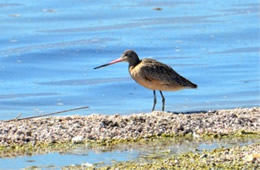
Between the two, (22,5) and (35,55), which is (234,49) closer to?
(35,55)

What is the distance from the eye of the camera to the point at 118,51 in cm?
2067

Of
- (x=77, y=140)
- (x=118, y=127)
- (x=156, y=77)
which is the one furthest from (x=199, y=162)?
(x=156, y=77)

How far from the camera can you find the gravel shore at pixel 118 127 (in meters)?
11.1

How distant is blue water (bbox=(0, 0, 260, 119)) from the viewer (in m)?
16.0

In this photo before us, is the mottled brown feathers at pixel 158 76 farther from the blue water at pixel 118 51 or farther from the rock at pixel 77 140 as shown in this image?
the rock at pixel 77 140

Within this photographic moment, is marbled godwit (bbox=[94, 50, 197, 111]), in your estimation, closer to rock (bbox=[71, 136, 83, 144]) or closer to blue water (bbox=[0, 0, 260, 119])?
blue water (bbox=[0, 0, 260, 119])

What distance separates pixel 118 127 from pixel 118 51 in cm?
927

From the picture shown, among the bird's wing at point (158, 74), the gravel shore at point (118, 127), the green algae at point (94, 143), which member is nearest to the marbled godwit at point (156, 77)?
the bird's wing at point (158, 74)

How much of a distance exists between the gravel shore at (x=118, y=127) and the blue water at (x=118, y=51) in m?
2.90

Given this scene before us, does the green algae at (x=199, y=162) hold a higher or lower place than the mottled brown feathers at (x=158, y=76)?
lower

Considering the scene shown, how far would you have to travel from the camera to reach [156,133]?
37.2 ft

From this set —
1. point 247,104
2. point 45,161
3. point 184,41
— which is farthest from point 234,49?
point 45,161

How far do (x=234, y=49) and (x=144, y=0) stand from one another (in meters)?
7.86

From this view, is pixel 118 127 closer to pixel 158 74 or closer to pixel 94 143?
pixel 94 143
